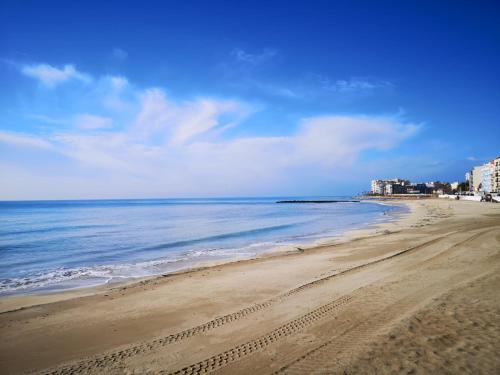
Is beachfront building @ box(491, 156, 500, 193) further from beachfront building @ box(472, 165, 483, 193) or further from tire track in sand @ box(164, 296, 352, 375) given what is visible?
tire track in sand @ box(164, 296, 352, 375)

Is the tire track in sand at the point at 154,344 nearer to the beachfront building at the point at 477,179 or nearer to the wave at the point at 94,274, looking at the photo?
the wave at the point at 94,274

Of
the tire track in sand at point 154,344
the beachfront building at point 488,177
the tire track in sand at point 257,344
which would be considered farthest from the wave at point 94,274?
the beachfront building at point 488,177

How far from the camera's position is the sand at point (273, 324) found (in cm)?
514

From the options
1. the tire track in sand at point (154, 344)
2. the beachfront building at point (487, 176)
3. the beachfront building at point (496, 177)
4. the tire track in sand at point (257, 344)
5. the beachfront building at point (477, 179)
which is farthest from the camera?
the beachfront building at point (477, 179)

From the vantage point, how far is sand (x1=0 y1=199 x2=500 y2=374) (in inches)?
202

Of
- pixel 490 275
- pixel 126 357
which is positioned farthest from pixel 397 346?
pixel 490 275

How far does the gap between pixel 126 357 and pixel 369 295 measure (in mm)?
6205

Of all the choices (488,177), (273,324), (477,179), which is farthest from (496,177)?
(273,324)

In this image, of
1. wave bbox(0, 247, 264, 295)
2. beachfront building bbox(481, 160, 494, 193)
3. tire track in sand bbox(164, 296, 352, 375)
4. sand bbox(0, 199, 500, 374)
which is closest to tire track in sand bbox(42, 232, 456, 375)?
sand bbox(0, 199, 500, 374)

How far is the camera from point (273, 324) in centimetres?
678

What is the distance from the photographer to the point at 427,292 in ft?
26.8

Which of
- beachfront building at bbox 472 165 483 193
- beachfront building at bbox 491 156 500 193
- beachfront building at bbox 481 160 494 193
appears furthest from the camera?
beachfront building at bbox 472 165 483 193

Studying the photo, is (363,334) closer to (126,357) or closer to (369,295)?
(369,295)

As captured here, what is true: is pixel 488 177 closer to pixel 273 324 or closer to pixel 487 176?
pixel 487 176
